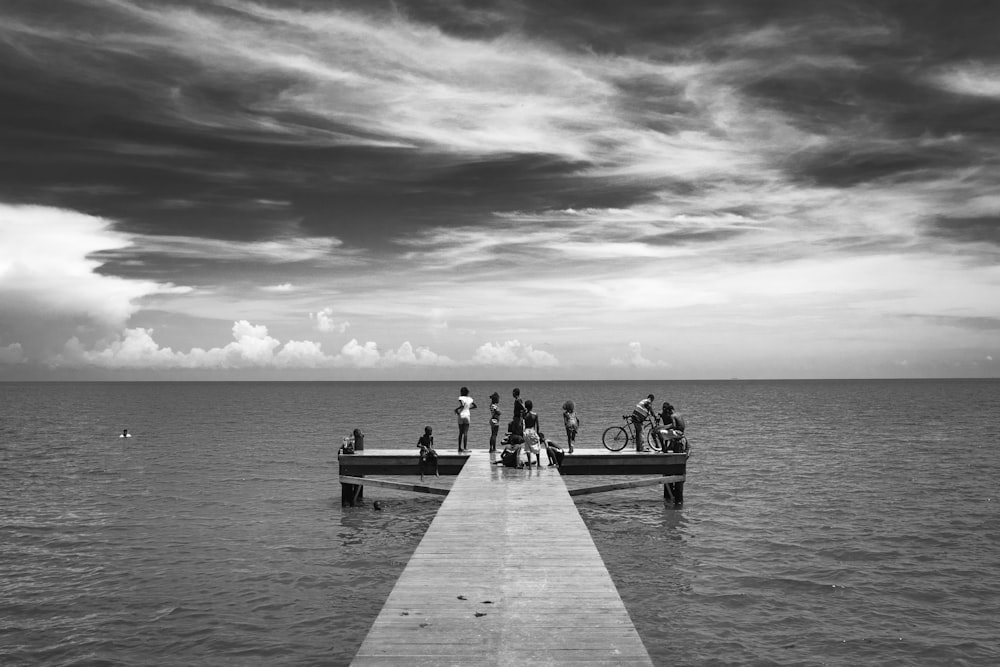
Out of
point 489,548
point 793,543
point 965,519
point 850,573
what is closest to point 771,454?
point 965,519

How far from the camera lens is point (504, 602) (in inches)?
380

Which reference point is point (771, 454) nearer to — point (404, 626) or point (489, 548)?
point (489, 548)

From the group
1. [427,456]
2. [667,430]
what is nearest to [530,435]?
[427,456]

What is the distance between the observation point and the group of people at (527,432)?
2280cm

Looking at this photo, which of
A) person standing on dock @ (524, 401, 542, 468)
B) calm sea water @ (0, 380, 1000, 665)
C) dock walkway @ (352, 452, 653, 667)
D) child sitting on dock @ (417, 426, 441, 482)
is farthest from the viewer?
child sitting on dock @ (417, 426, 441, 482)

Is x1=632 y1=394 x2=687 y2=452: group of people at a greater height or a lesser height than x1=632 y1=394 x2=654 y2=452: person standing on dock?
lesser

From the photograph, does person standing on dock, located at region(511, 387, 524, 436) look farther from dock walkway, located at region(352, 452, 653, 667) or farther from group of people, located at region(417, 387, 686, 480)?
dock walkway, located at region(352, 452, 653, 667)

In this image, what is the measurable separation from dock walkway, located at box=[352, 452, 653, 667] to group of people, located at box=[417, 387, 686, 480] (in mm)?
7173

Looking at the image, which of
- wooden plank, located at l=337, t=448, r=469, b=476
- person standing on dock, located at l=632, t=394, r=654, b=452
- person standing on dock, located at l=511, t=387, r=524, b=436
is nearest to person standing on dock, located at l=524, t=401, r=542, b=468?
person standing on dock, located at l=511, t=387, r=524, b=436

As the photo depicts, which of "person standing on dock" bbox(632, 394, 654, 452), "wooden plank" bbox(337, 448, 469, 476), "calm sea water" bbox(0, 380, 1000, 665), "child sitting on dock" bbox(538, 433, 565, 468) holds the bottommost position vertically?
"calm sea water" bbox(0, 380, 1000, 665)

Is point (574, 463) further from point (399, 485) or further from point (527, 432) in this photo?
point (399, 485)

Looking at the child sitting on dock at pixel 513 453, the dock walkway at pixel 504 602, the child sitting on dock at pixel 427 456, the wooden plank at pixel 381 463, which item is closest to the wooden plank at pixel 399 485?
the wooden plank at pixel 381 463

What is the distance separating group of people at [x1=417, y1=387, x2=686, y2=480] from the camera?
22797mm

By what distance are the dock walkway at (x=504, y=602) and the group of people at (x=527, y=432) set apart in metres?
7.17
